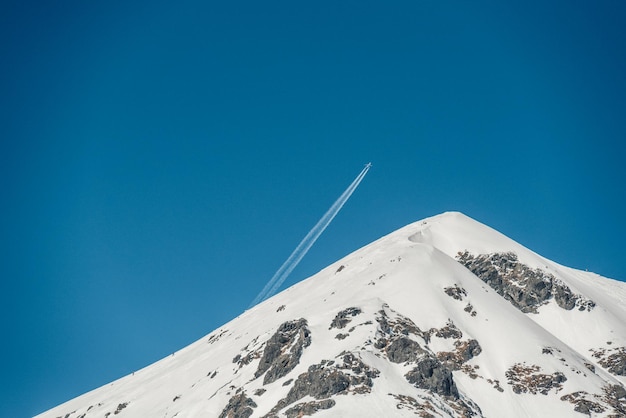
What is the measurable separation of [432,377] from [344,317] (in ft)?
105

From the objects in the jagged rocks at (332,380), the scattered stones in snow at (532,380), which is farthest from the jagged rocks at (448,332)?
the jagged rocks at (332,380)

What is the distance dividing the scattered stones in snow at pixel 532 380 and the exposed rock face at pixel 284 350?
51.6 metres

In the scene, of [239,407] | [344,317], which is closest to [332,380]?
[239,407]

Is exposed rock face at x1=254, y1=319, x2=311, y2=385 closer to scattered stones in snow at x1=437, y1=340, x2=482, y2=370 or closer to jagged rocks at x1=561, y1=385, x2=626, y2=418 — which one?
scattered stones in snow at x1=437, y1=340, x2=482, y2=370

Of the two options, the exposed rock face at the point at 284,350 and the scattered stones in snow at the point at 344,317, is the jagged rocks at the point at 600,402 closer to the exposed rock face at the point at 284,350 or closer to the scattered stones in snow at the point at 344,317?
the scattered stones in snow at the point at 344,317

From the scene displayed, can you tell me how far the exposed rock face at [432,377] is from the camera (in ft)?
513

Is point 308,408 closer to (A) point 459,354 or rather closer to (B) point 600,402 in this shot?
(A) point 459,354

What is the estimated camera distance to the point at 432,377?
15875 cm

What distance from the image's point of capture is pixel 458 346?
183375 mm

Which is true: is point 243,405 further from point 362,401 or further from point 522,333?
point 522,333

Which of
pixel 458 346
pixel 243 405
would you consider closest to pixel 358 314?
pixel 458 346

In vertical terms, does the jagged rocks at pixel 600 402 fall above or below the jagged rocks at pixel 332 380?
below

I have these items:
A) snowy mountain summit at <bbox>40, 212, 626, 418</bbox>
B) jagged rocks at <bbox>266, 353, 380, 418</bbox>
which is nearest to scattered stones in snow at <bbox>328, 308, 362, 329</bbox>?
snowy mountain summit at <bbox>40, 212, 626, 418</bbox>

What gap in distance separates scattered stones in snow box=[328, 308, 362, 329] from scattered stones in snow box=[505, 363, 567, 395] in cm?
4094
